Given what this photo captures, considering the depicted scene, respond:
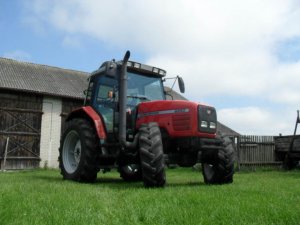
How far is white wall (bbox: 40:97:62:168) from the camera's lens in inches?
803

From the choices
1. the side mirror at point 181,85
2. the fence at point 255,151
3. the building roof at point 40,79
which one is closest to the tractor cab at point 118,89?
the side mirror at point 181,85

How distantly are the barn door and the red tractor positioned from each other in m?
11.1

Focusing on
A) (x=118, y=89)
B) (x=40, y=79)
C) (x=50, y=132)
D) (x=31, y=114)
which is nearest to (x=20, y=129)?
(x=31, y=114)

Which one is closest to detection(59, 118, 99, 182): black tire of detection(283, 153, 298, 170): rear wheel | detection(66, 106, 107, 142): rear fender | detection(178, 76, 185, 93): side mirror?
detection(66, 106, 107, 142): rear fender

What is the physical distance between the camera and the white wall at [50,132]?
803 inches

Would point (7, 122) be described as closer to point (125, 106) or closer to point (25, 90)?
point (25, 90)

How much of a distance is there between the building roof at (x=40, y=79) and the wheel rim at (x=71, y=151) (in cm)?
1124

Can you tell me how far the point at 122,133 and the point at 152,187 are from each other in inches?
49.0

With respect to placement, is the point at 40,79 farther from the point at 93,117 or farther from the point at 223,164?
the point at 223,164

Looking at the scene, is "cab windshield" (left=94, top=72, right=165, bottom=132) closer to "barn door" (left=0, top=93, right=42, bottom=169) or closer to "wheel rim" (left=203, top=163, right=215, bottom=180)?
"wheel rim" (left=203, top=163, right=215, bottom=180)

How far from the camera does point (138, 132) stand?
22.7 ft

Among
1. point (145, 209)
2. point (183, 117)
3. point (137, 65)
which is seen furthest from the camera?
point (137, 65)

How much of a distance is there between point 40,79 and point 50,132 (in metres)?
3.31

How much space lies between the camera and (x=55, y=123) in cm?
2081
